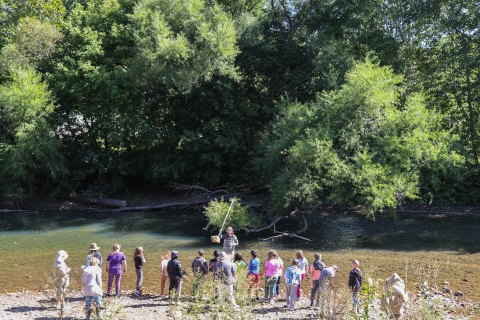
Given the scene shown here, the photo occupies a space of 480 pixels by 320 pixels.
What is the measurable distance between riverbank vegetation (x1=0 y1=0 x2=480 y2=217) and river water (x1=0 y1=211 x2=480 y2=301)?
9.75ft

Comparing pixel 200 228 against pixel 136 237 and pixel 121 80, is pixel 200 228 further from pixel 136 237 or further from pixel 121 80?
pixel 121 80

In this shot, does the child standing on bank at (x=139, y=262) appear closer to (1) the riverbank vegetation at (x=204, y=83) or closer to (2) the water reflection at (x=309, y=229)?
(2) the water reflection at (x=309, y=229)

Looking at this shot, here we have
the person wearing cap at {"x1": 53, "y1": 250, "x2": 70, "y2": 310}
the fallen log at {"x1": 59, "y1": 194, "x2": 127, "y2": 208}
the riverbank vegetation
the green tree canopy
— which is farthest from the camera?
the fallen log at {"x1": 59, "y1": 194, "x2": 127, "y2": 208}

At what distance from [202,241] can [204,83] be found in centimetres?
1261

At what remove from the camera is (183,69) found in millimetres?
28531

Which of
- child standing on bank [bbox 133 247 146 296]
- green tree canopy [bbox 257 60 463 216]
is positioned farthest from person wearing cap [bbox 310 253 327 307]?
green tree canopy [bbox 257 60 463 216]

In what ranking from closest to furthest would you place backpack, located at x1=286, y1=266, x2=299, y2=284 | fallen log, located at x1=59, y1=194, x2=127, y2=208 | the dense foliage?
backpack, located at x1=286, y1=266, x2=299, y2=284
the dense foliage
fallen log, located at x1=59, y1=194, x2=127, y2=208

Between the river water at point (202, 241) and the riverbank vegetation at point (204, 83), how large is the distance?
2.97 metres

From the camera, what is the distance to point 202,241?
21.7 m

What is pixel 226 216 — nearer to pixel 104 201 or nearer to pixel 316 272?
pixel 316 272

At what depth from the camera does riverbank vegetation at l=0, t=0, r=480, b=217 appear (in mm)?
28219

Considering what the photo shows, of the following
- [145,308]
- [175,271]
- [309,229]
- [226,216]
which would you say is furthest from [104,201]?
[175,271]

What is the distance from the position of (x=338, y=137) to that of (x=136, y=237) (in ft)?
34.6

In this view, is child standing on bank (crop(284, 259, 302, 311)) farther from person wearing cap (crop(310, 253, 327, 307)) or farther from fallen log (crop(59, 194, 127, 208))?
fallen log (crop(59, 194, 127, 208))
